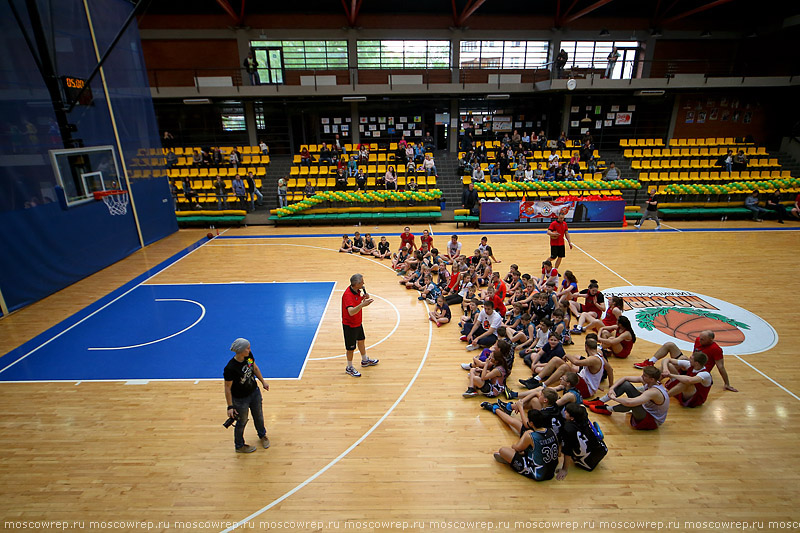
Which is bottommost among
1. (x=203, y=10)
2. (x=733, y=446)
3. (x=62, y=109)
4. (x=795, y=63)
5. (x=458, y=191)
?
(x=733, y=446)

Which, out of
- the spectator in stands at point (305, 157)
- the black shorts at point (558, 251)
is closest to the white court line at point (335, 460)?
the black shorts at point (558, 251)

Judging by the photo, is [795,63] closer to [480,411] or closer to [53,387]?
[480,411]

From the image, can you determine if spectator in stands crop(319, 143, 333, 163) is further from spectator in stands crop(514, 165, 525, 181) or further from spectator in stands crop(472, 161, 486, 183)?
spectator in stands crop(514, 165, 525, 181)

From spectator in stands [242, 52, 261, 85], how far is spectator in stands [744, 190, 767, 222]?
26.0 metres

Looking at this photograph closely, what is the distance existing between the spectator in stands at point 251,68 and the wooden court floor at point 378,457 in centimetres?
1793

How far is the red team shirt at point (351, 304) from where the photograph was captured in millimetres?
6828

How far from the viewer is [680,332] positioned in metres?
8.59

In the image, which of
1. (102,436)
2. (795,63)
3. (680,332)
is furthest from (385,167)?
(795,63)

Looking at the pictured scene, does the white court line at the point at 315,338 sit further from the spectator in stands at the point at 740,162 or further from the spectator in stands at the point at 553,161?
the spectator in stands at the point at 740,162

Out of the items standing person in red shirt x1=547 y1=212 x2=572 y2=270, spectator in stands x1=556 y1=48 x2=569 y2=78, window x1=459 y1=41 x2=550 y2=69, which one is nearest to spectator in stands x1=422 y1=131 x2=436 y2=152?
window x1=459 y1=41 x2=550 y2=69

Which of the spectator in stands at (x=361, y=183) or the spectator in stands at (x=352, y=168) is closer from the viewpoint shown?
the spectator in stands at (x=361, y=183)

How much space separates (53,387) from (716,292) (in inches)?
604

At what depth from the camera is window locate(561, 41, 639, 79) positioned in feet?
81.3

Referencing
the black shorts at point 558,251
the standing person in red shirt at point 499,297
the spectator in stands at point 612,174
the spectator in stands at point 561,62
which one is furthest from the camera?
the spectator in stands at point 561,62
